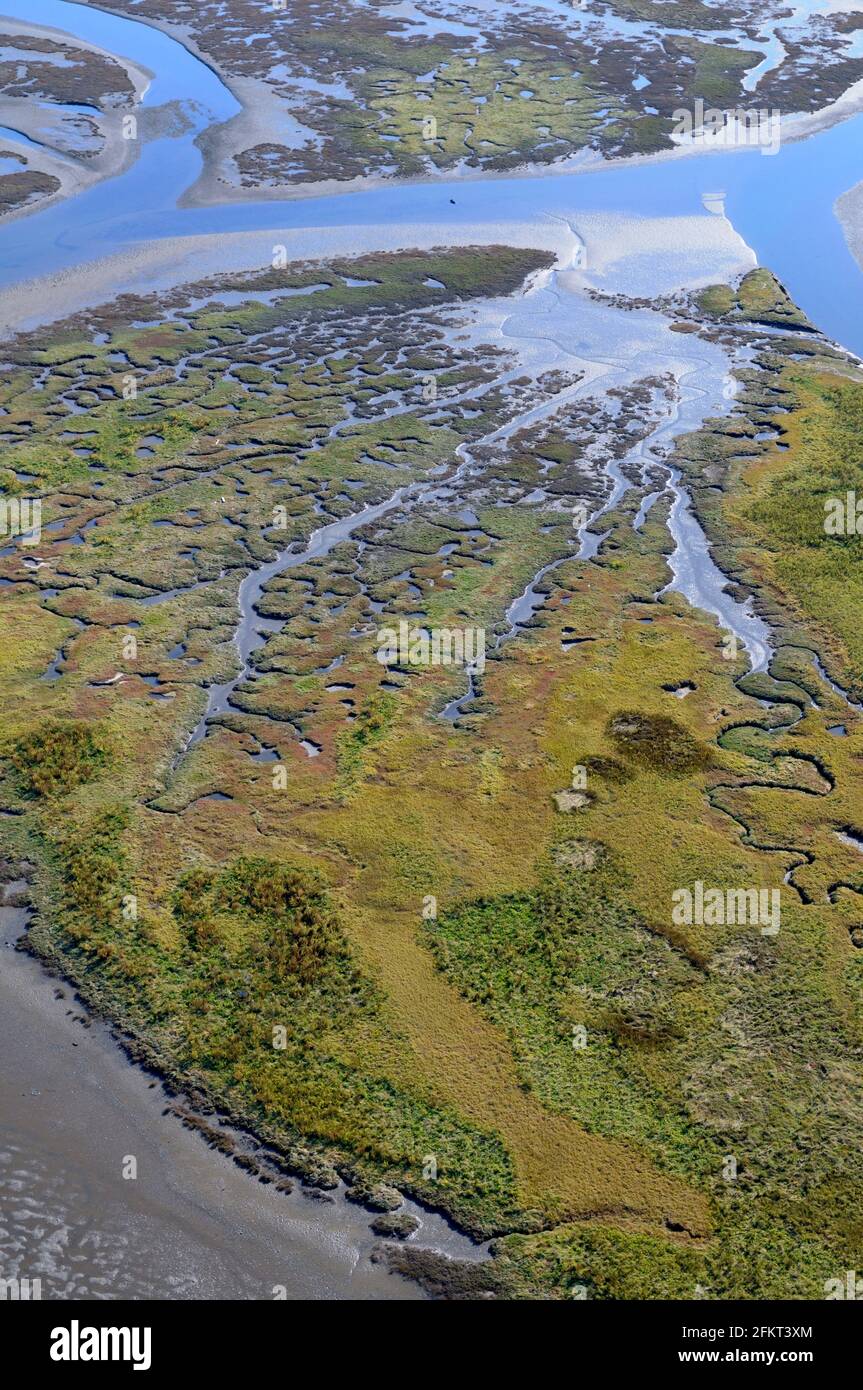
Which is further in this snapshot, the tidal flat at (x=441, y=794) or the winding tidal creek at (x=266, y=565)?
the tidal flat at (x=441, y=794)

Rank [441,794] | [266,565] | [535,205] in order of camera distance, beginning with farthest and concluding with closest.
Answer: [535,205] < [266,565] < [441,794]

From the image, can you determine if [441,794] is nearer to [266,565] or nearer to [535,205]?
[266,565]

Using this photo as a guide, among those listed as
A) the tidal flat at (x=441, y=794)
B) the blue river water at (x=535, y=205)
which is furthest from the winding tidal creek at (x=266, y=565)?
the tidal flat at (x=441, y=794)

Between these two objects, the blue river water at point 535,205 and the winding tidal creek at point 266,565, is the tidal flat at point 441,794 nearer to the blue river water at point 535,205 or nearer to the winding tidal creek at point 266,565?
the winding tidal creek at point 266,565

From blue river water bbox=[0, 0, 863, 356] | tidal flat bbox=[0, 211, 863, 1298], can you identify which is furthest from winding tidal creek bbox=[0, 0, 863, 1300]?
tidal flat bbox=[0, 211, 863, 1298]

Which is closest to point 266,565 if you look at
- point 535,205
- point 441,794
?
point 441,794

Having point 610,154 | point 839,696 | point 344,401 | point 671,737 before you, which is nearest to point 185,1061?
point 671,737

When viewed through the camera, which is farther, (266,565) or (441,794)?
A: (266,565)

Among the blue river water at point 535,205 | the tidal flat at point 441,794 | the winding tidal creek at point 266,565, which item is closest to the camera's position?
the winding tidal creek at point 266,565
